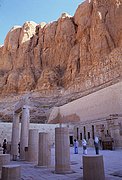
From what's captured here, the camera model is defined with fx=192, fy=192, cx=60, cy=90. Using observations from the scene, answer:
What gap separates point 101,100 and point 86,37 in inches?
980

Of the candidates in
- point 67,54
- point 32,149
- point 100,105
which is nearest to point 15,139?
point 32,149

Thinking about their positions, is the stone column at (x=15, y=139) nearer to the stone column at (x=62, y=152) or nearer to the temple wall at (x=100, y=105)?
the stone column at (x=62, y=152)

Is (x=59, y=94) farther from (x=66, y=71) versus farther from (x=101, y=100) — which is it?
(x=101, y=100)

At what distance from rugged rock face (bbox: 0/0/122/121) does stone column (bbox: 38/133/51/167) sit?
27.0 m

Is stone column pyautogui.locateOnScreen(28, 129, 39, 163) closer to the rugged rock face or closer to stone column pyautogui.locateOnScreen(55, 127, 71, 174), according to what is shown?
stone column pyautogui.locateOnScreen(55, 127, 71, 174)

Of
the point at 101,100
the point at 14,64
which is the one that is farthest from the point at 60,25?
the point at 101,100

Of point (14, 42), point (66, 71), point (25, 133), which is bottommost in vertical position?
point (25, 133)

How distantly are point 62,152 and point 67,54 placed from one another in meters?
47.8

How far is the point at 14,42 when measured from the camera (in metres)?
59.8

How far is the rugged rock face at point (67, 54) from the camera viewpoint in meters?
41.4

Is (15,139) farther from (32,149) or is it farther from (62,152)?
(62,152)

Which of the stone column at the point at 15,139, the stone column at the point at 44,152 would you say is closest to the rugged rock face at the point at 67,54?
the stone column at the point at 15,139

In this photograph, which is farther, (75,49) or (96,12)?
(75,49)

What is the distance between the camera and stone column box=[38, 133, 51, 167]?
914 centimetres
